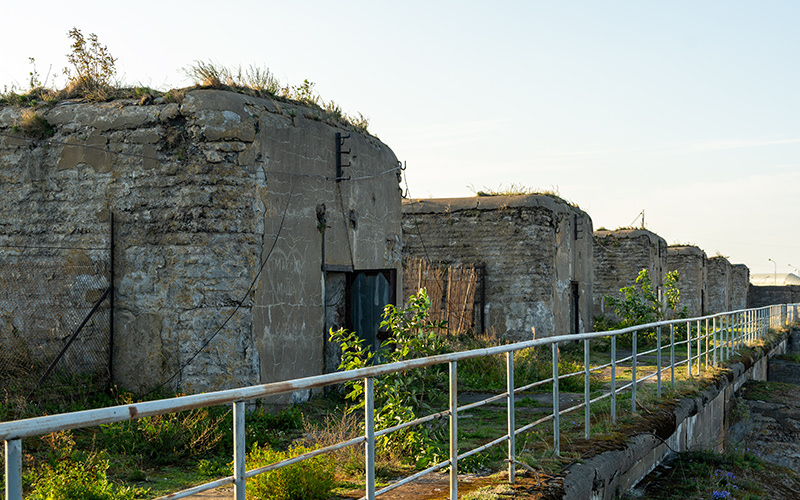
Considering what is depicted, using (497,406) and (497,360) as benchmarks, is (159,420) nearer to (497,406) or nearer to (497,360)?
(497,406)

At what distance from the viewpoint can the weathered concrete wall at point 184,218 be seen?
759 cm

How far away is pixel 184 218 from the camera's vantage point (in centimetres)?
762

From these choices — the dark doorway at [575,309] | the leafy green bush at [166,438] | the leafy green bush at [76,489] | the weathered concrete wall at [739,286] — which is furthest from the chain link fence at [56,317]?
the weathered concrete wall at [739,286]

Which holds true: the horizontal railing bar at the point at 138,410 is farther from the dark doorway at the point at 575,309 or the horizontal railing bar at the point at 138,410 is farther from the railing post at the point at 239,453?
the dark doorway at the point at 575,309

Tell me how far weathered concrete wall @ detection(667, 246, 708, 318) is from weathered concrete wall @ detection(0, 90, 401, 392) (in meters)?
25.7

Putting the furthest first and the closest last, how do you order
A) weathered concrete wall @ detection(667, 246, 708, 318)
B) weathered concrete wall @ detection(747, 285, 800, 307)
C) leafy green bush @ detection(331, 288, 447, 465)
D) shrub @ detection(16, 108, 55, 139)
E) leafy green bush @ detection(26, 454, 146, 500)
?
1. weathered concrete wall @ detection(747, 285, 800, 307)
2. weathered concrete wall @ detection(667, 246, 708, 318)
3. shrub @ detection(16, 108, 55, 139)
4. leafy green bush @ detection(331, 288, 447, 465)
5. leafy green bush @ detection(26, 454, 146, 500)

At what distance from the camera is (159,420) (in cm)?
651

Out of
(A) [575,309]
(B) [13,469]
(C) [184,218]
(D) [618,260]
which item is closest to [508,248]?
(A) [575,309]

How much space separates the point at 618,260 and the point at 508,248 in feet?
30.2

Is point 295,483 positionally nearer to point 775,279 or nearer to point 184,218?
point 184,218

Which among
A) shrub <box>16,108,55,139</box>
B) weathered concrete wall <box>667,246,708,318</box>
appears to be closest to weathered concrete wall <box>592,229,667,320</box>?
weathered concrete wall <box>667,246,708,318</box>

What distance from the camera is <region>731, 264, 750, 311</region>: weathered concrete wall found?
43016 millimetres

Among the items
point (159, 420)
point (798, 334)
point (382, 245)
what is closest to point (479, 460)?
point (159, 420)

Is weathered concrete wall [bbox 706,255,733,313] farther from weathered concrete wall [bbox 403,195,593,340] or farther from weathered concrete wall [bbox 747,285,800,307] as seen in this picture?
weathered concrete wall [bbox 403,195,593,340]
